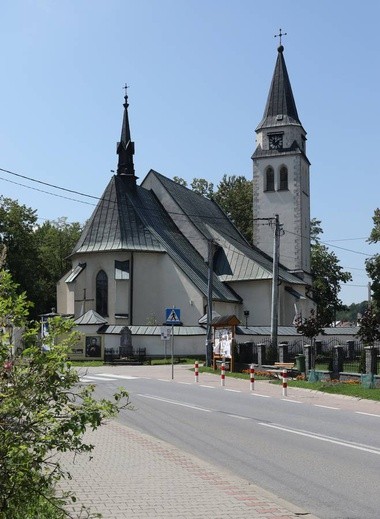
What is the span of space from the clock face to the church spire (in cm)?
1128

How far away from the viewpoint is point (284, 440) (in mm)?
12133

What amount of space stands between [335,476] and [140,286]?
134 ft

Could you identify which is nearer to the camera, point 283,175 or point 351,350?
point 351,350

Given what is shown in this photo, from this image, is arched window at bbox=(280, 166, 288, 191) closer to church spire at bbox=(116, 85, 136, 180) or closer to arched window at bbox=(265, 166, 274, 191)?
arched window at bbox=(265, 166, 274, 191)

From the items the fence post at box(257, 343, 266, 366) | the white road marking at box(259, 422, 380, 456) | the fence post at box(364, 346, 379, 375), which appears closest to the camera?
the white road marking at box(259, 422, 380, 456)

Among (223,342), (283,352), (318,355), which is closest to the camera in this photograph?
(223,342)

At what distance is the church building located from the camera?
158 feet

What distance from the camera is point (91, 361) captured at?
1639 inches

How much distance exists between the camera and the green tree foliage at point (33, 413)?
14.4ft

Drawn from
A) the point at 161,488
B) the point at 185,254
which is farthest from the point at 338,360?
the point at 185,254

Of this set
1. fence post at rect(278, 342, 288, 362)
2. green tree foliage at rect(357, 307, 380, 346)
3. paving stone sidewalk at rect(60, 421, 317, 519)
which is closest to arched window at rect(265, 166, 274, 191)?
fence post at rect(278, 342, 288, 362)

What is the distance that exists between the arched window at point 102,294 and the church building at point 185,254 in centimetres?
7

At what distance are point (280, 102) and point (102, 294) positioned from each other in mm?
21775

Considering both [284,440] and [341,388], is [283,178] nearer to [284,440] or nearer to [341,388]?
[341,388]
